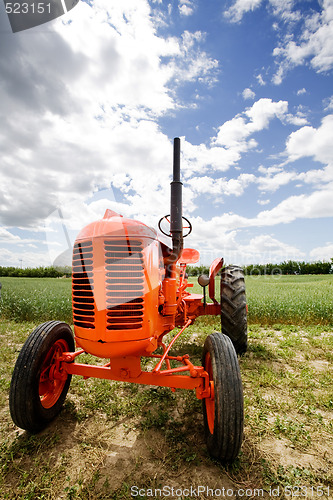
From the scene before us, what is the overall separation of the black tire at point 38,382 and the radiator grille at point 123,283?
0.91 m

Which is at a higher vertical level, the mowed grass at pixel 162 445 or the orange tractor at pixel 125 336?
the orange tractor at pixel 125 336

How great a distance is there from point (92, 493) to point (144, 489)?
34 cm

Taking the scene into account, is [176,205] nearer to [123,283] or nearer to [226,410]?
[123,283]

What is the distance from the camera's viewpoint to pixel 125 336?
205cm

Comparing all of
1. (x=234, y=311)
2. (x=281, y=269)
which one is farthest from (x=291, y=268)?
(x=234, y=311)

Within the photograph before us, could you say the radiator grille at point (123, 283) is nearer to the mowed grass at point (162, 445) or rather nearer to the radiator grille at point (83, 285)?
the radiator grille at point (83, 285)

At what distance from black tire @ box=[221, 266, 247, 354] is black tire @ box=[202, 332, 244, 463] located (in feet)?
5.76

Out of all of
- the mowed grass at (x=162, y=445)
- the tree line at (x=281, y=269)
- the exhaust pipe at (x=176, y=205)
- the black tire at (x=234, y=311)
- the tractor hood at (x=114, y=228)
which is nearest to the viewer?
the mowed grass at (x=162, y=445)

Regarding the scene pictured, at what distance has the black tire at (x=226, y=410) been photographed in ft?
6.54

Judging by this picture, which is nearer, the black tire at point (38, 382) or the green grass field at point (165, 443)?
the green grass field at point (165, 443)

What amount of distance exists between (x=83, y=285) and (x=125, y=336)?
1.59 ft

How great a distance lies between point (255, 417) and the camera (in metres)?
2.71

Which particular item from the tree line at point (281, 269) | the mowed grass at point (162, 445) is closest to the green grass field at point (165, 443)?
the mowed grass at point (162, 445)

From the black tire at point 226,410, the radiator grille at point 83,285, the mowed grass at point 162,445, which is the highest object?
the radiator grille at point 83,285
